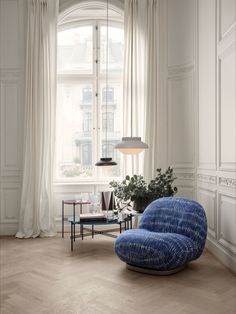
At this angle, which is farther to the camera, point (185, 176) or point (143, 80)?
point (143, 80)

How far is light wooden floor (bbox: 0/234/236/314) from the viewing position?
291cm

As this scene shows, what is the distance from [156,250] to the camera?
3617mm

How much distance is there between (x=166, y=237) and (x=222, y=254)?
93 cm

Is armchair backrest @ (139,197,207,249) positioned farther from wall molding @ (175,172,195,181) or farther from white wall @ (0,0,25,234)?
white wall @ (0,0,25,234)

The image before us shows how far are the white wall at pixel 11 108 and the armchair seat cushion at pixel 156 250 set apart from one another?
8.99 ft

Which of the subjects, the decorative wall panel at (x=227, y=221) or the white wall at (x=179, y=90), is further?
the white wall at (x=179, y=90)

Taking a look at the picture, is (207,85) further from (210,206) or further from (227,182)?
(210,206)

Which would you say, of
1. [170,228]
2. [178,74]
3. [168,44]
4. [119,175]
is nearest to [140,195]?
[170,228]

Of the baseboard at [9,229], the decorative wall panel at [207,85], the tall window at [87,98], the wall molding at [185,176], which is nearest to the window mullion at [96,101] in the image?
the tall window at [87,98]

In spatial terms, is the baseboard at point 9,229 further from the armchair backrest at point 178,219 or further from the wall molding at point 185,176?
the wall molding at point 185,176

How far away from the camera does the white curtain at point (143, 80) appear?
5.87 meters

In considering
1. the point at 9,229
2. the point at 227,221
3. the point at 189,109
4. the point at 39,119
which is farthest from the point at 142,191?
the point at 9,229

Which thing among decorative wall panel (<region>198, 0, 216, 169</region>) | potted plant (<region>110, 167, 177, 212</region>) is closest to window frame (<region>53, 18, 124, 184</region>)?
potted plant (<region>110, 167, 177, 212</region>)

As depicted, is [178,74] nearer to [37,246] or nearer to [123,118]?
[123,118]
